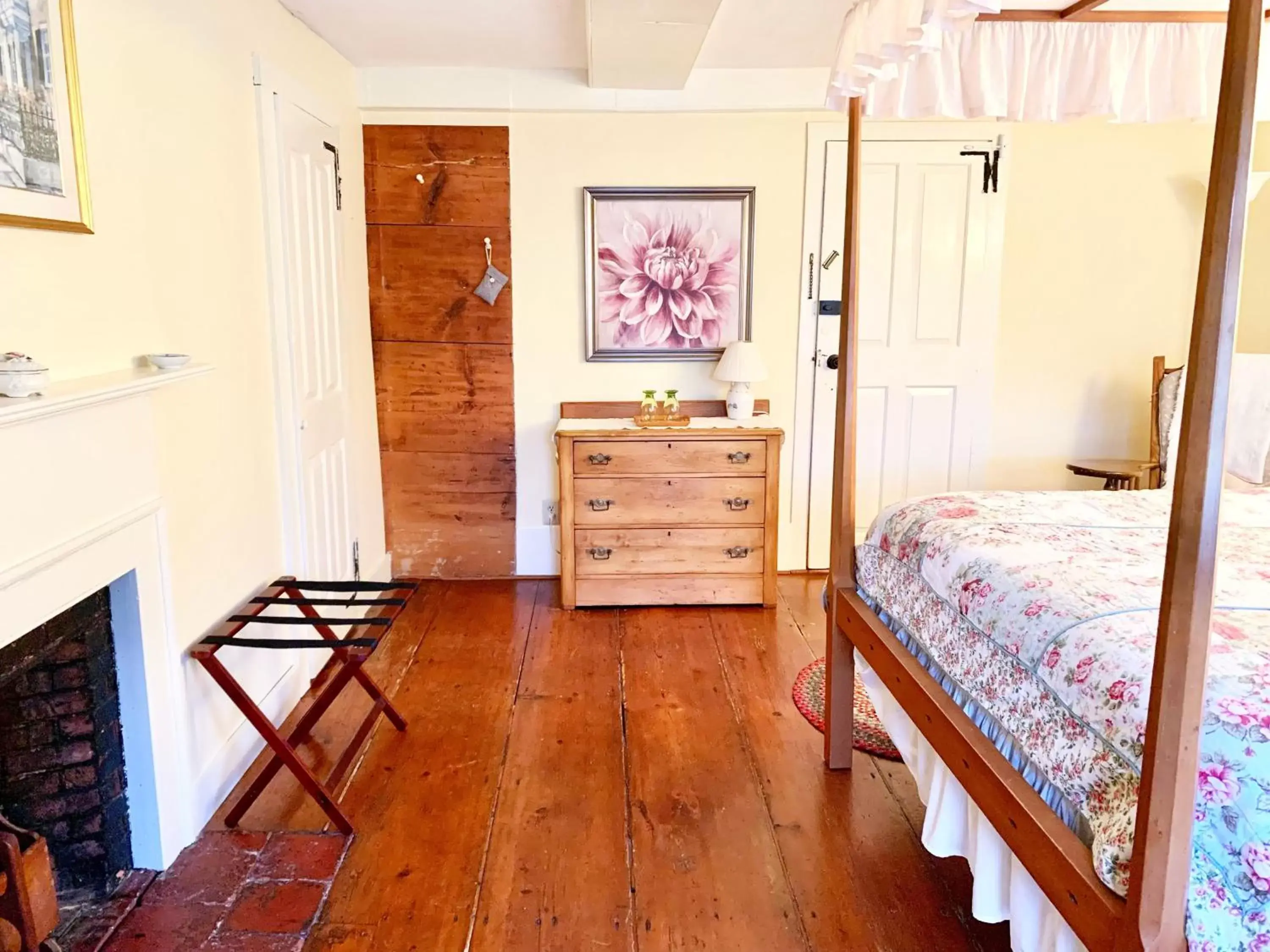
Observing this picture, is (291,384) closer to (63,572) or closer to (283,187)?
(283,187)

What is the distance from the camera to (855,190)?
2162 millimetres

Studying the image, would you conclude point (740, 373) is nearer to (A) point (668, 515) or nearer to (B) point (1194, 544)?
(A) point (668, 515)

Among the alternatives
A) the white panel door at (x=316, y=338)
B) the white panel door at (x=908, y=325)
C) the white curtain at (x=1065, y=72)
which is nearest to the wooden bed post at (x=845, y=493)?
the white curtain at (x=1065, y=72)

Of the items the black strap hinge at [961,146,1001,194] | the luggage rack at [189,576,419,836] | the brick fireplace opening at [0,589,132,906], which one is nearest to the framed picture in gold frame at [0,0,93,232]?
the brick fireplace opening at [0,589,132,906]

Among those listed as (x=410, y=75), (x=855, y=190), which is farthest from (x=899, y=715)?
(x=410, y=75)

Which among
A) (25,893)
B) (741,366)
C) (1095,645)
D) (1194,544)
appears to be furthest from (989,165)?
(25,893)

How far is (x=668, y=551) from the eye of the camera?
3631 mm

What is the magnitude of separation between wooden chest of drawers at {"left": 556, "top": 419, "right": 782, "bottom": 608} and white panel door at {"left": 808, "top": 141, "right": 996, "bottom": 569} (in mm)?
547

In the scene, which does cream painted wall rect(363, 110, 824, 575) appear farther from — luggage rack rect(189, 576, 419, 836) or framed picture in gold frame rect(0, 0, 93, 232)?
framed picture in gold frame rect(0, 0, 93, 232)

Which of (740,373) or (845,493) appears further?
(740,373)

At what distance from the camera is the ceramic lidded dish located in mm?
1392

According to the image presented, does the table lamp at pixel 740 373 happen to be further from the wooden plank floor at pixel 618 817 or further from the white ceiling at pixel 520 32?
the white ceiling at pixel 520 32

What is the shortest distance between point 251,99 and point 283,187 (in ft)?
0.87

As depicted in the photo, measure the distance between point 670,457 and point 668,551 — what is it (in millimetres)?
391
